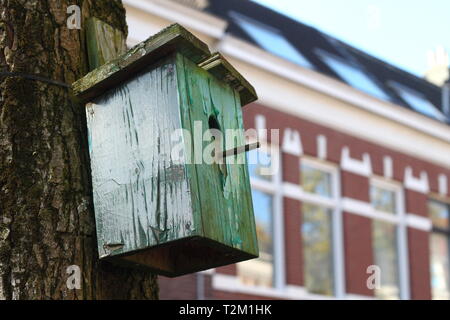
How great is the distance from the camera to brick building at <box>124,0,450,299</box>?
9.09 metres

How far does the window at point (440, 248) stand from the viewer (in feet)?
37.3

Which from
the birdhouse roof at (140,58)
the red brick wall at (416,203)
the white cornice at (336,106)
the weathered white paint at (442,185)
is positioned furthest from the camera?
the weathered white paint at (442,185)

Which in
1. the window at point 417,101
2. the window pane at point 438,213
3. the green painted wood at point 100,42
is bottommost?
the green painted wood at point 100,42

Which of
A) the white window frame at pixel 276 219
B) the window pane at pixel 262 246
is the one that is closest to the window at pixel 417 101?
the white window frame at pixel 276 219

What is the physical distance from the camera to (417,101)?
12.5m

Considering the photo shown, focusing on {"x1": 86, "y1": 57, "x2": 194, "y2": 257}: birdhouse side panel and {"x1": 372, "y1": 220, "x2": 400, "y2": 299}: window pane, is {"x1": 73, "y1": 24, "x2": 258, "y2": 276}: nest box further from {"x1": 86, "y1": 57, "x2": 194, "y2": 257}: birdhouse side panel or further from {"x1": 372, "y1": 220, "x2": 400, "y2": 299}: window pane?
{"x1": 372, "y1": 220, "x2": 400, "y2": 299}: window pane

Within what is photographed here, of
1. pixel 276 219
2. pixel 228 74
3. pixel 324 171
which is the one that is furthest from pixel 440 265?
pixel 228 74

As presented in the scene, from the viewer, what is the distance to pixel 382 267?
34.7 ft

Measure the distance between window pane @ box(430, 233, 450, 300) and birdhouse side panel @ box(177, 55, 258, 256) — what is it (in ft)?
30.6

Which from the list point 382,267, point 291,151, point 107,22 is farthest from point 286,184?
point 107,22

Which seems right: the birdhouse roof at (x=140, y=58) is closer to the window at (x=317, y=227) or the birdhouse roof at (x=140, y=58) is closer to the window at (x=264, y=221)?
the window at (x=264, y=221)

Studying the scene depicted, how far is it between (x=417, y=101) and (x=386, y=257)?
258 centimetres

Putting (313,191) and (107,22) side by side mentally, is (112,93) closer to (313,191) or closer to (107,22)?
(107,22)
